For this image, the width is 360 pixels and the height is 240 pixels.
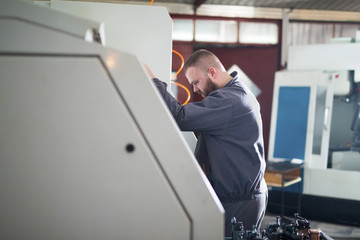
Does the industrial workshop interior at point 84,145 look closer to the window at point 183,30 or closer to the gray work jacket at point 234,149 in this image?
the gray work jacket at point 234,149

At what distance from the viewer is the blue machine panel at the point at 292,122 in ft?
13.7

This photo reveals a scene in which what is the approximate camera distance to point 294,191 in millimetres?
4293

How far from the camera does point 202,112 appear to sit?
50.2 inches

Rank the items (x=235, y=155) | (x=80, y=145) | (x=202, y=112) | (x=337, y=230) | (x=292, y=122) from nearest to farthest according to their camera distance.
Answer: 1. (x=80, y=145)
2. (x=202, y=112)
3. (x=235, y=155)
4. (x=337, y=230)
5. (x=292, y=122)

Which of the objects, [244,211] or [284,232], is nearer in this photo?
[284,232]

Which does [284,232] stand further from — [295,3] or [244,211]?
[295,3]

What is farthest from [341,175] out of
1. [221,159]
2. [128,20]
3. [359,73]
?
[128,20]

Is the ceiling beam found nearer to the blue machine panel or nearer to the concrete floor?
the blue machine panel

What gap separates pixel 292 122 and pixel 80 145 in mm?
3913

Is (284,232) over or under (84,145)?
under

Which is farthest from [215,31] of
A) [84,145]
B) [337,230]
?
[84,145]

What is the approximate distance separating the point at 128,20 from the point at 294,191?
3500mm

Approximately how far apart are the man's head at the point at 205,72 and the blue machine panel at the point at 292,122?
280cm

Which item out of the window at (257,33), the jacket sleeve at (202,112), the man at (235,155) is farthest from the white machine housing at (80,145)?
the window at (257,33)
